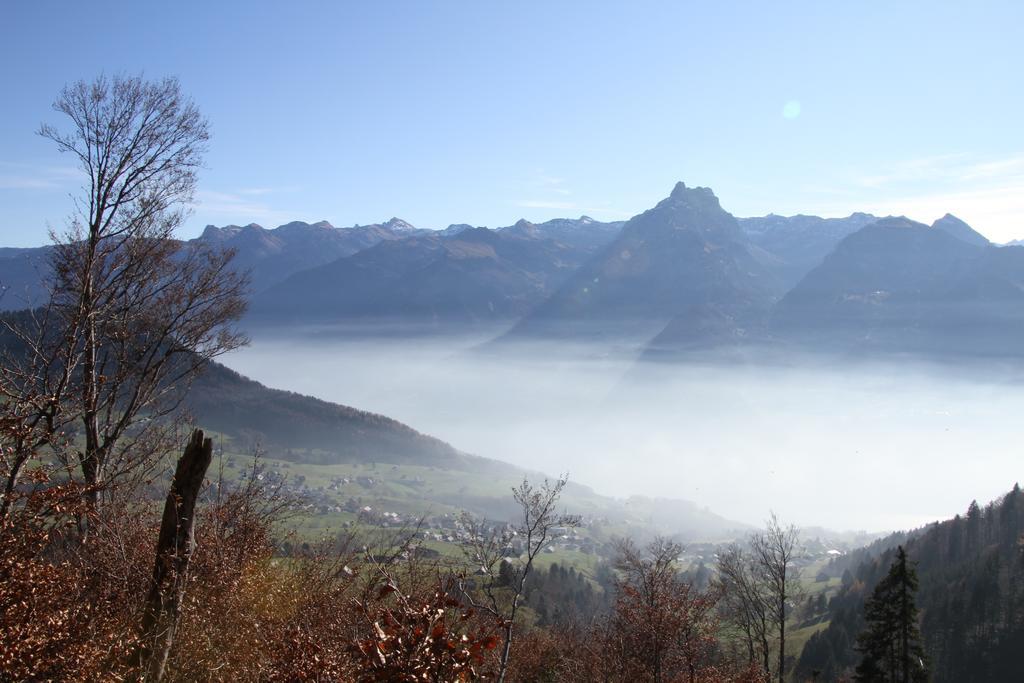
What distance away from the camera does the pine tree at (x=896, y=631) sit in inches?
1524

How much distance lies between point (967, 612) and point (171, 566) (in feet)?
332

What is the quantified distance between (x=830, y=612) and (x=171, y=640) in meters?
120

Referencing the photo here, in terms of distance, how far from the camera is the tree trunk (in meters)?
10.2

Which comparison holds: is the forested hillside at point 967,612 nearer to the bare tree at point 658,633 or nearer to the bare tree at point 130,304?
the bare tree at point 658,633

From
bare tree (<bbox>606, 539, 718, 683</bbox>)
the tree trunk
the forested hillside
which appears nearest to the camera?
the tree trunk

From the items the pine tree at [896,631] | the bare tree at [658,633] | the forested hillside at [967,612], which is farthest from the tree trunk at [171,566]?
the forested hillside at [967,612]

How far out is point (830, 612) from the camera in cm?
10606

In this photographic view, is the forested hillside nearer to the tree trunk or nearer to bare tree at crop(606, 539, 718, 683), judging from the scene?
bare tree at crop(606, 539, 718, 683)

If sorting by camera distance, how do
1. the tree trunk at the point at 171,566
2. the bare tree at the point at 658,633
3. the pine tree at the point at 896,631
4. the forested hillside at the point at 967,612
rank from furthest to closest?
the forested hillside at the point at 967,612, the pine tree at the point at 896,631, the bare tree at the point at 658,633, the tree trunk at the point at 171,566

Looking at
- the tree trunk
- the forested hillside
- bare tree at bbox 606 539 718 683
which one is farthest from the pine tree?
the tree trunk

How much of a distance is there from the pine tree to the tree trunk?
4050 centimetres

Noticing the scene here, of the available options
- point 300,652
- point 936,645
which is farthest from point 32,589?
point 936,645

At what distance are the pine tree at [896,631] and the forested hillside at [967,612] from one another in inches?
1162

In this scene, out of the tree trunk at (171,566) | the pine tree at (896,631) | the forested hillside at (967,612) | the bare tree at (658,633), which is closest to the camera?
the tree trunk at (171,566)
